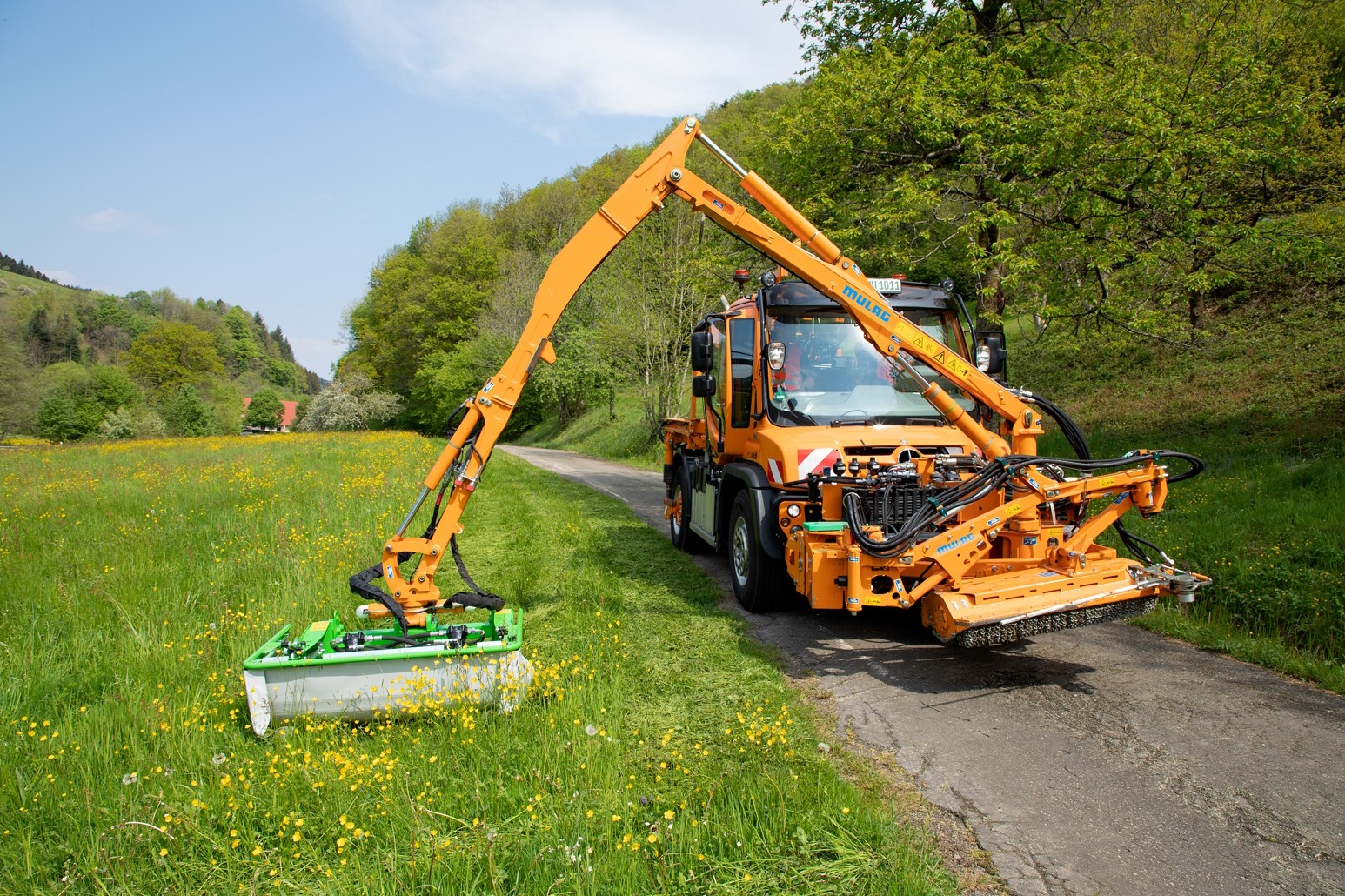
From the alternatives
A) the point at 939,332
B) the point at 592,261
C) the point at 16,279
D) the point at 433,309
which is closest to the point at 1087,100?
the point at 939,332

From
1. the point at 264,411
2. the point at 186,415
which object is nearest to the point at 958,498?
the point at 186,415

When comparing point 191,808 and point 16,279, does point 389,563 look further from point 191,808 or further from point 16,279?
point 16,279

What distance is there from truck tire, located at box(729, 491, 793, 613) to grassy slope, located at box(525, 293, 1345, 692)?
9.81ft

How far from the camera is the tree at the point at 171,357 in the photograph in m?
81.1

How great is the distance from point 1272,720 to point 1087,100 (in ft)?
27.0

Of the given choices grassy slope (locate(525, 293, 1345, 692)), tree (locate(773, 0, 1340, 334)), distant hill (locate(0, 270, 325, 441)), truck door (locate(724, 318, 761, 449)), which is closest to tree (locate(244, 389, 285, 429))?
distant hill (locate(0, 270, 325, 441))

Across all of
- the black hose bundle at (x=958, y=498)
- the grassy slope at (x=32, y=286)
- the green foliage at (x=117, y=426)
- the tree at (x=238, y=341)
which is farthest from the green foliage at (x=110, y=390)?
the black hose bundle at (x=958, y=498)

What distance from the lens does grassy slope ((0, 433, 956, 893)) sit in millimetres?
2971

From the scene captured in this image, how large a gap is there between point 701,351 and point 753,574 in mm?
2226

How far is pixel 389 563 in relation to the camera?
4.91m

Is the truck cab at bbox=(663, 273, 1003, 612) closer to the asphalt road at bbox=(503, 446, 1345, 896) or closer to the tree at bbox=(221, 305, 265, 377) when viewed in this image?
the asphalt road at bbox=(503, 446, 1345, 896)

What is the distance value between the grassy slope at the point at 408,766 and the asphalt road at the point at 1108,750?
486 mm

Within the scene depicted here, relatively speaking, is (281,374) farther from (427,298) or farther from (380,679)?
(380,679)

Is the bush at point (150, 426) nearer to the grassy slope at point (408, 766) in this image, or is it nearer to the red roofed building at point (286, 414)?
the red roofed building at point (286, 414)
